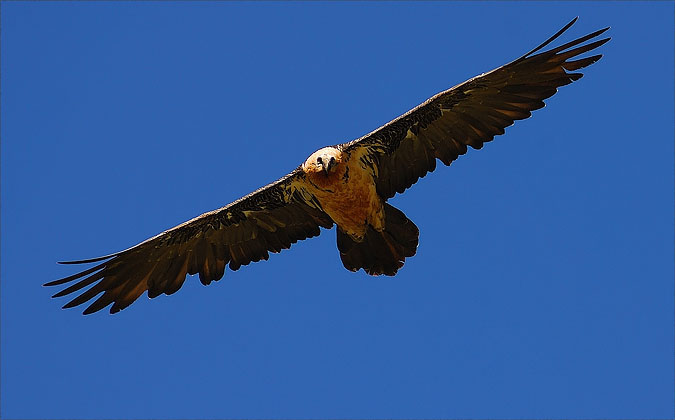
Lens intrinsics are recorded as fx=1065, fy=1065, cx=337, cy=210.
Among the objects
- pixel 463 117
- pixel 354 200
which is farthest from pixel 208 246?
pixel 463 117

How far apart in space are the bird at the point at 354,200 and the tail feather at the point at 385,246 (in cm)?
1

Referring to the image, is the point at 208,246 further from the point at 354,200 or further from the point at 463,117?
the point at 463,117

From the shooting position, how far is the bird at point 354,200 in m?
11.9

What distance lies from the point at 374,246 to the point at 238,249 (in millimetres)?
1792

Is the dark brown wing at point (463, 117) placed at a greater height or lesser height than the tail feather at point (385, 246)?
greater

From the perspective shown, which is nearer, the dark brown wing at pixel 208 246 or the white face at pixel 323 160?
the white face at pixel 323 160

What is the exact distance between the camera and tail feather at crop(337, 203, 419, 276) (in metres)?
12.6

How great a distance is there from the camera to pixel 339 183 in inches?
471

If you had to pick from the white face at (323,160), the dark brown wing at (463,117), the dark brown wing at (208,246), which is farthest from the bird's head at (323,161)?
the dark brown wing at (208,246)

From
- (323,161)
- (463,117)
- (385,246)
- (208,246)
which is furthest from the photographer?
(208,246)

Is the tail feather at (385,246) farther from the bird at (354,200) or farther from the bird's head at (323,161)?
the bird's head at (323,161)

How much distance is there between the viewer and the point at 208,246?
13266 mm

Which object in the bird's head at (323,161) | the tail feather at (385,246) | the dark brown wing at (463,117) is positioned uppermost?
the dark brown wing at (463,117)

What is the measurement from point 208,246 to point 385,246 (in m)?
2.26
